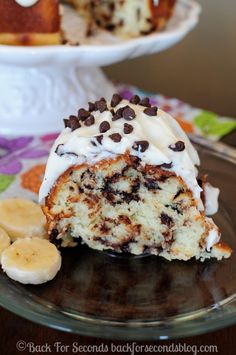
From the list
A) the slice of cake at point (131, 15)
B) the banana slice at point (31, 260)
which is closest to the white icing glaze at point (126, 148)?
the banana slice at point (31, 260)

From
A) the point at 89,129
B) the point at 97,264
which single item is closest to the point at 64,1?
the point at 89,129

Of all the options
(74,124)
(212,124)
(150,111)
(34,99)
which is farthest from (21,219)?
(212,124)

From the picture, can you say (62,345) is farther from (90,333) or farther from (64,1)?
(64,1)

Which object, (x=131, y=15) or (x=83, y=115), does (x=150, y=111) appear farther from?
(x=131, y=15)

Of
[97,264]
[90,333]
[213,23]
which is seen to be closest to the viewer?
[90,333]

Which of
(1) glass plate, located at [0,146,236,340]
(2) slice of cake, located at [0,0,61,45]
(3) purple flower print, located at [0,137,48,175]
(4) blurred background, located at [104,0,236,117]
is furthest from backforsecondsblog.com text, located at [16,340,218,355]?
(4) blurred background, located at [104,0,236,117]

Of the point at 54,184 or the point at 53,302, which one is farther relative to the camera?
the point at 54,184

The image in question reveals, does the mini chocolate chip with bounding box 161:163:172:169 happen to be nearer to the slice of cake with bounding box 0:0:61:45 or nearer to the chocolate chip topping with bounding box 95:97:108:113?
the chocolate chip topping with bounding box 95:97:108:113
